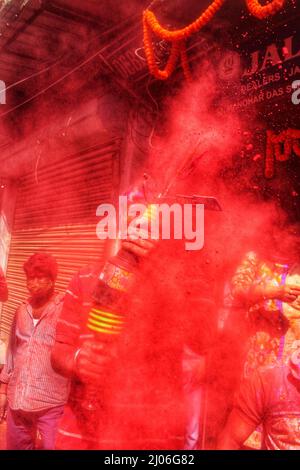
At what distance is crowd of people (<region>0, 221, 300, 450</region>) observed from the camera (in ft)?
8.66

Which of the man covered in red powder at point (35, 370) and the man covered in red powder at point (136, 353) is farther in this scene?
the man covered in red powder at point (35, 370)

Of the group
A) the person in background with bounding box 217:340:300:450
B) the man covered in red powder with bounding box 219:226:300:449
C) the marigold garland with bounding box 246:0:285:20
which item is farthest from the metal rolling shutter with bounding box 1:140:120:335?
the marigold garland with bounding box 246:0:285:20

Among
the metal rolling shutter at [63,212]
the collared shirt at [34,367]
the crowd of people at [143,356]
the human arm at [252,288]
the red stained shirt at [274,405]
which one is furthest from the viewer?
the metal rolling shutter at [63,212]

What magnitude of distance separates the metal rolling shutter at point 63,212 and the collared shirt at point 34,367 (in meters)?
1.43

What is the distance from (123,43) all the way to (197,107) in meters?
1.16

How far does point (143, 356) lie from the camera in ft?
10.6

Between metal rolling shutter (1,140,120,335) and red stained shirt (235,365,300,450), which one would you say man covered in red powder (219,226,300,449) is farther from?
metal rolling shutter (1,140,120,335)

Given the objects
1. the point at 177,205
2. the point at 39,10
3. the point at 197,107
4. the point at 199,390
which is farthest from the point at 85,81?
the point at 199,390

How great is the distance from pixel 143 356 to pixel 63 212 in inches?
144

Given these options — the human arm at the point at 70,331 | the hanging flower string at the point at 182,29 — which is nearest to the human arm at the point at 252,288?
the human arm at the point at 70,331

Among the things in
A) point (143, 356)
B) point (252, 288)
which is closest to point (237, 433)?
point (143, 356)

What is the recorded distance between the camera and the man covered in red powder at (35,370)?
11.4 ft

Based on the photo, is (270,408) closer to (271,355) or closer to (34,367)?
(271,355)

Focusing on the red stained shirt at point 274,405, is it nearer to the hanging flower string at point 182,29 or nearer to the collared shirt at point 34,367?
the collared shirt at point 34,367
